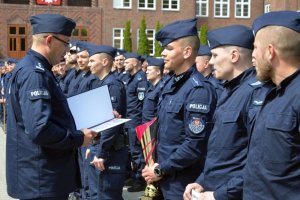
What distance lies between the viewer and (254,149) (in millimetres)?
2936

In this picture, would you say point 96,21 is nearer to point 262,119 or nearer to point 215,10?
point 215,10

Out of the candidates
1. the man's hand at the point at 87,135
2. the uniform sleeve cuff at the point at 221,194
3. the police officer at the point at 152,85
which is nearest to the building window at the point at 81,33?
the police officer at the point at 152,85

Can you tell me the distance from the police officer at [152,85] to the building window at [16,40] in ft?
113

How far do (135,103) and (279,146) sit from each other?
852 centimetres

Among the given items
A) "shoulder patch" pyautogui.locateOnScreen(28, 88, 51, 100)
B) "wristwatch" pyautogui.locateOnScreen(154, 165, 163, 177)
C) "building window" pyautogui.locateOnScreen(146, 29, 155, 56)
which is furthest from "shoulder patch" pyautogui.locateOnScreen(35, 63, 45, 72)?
"building window" pyautogui.locateOnScreen(146, 29, 155, 56)

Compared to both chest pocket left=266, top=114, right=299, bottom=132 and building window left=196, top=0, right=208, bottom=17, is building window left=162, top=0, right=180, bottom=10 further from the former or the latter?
chest pocket left=266, top=114, right=299, bottom=132

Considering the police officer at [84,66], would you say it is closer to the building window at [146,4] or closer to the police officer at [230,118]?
the police officer at [230,118]

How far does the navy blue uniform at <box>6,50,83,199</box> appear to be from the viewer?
13.1ft

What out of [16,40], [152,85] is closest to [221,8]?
[16,40]

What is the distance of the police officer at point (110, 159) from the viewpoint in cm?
629

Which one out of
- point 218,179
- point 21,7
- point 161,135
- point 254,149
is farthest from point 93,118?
point 21,7

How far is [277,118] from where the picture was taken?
9.00 feet

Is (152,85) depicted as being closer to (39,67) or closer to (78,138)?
(78,138)

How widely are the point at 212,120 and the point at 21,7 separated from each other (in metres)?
40.8
